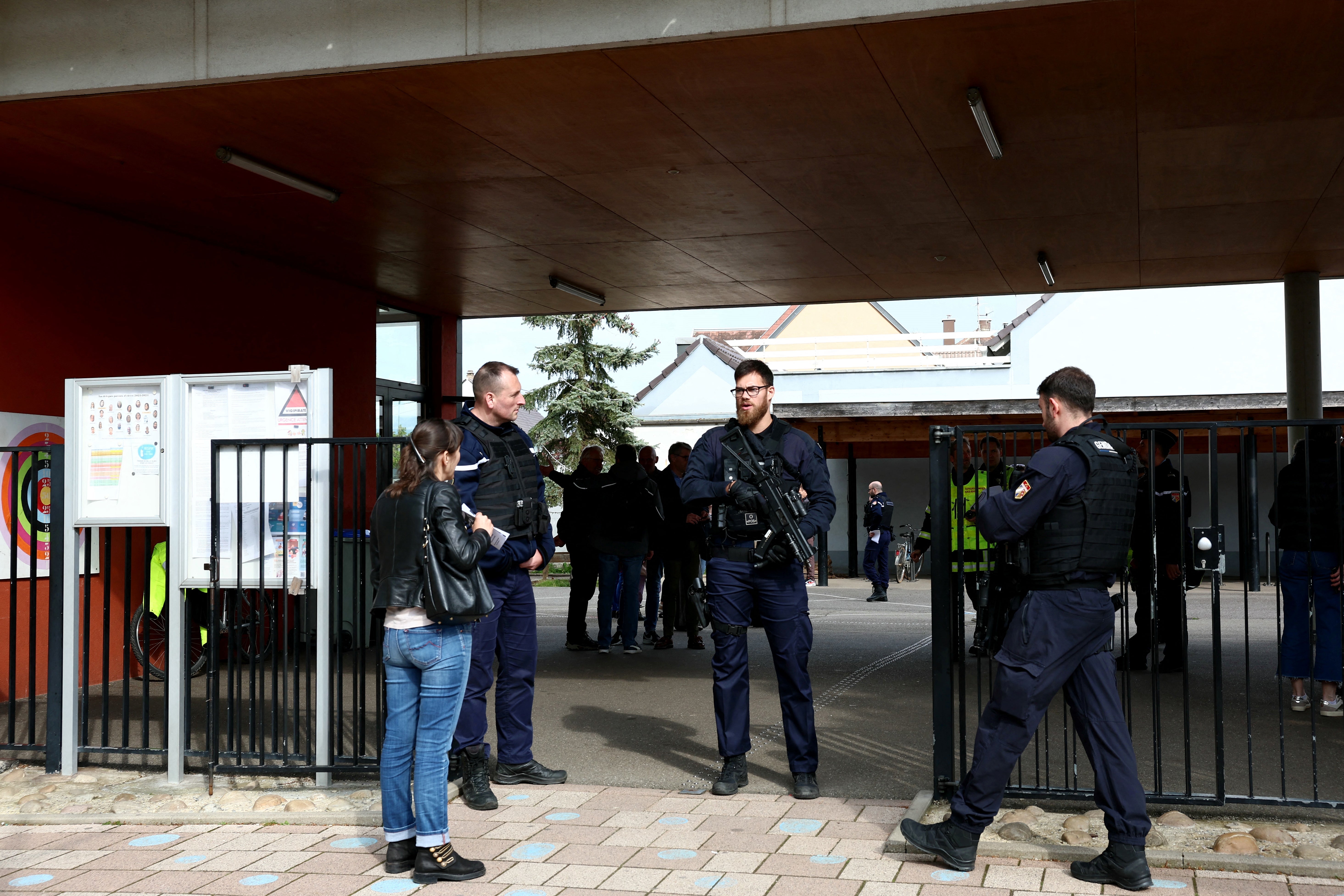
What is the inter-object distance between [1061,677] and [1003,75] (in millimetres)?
3382

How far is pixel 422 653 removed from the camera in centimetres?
439

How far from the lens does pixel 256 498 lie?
5980 millimetres

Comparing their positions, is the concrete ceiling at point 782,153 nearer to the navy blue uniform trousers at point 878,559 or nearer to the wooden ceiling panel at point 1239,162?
the wooden ceiling panel at point 1239,162

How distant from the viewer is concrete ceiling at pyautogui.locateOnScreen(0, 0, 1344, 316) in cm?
590

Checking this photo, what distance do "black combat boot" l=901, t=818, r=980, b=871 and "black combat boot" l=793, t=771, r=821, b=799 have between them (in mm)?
959

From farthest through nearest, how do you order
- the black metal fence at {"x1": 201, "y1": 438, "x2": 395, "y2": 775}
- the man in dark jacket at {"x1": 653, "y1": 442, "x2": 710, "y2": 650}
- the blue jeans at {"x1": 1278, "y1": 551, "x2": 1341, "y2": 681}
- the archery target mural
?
the man in dark jacket at {"x1": 653, "y1": 442, "x2": 710, "y2": 650}
the archery target mural
the blue jeans at {"x1": 1278, "y1": 551, "x2": 1341, "y2": 681}
the black metal fence at {"x1": 201, "y1": 438, "x2": 395, "y2": 775}

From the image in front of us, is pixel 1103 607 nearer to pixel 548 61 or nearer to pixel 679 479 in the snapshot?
pixel 548 61

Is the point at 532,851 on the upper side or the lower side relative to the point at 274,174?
lower

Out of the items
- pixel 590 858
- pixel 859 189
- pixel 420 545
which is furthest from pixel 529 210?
pixel 590 858

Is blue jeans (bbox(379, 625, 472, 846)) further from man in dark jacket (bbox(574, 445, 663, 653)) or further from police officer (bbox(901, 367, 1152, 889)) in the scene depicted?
man in dark jacket (bbox(574, 445, 663, 653))

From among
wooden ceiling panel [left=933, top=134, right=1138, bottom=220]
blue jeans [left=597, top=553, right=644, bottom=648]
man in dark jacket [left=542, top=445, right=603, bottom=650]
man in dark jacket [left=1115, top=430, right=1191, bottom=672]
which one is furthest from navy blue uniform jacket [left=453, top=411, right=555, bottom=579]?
man in dark jacket [left=542, top=445, right=603, bottom=650]

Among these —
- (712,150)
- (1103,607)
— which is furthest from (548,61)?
(1103,607)

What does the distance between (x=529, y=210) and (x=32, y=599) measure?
437 cm

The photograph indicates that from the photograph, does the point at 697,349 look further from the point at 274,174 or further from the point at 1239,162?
the point at 274,174
